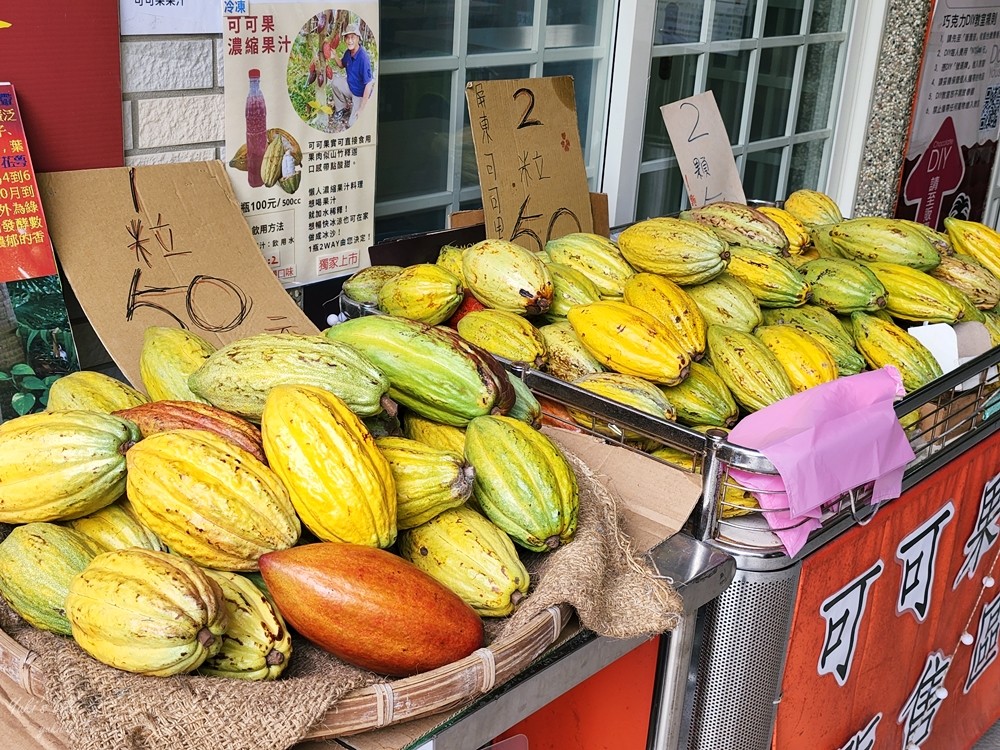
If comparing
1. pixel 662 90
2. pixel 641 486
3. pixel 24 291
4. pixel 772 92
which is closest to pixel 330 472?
pixel 641 486

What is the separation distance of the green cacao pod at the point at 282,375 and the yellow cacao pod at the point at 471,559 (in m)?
0.18

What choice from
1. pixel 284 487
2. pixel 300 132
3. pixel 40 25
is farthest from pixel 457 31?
pixel 284 487

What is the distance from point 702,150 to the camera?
2939 millimetres

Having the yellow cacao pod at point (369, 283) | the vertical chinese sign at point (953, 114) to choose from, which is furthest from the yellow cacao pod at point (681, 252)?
the vertical chinese sign at point (953, 114)

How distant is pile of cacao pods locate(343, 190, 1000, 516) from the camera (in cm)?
178

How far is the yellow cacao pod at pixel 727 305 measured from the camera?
1.99 metres

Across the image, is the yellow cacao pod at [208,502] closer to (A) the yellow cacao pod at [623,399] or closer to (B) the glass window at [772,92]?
(A) the yellow cacao pod at [623,399]

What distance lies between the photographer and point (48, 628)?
109cm

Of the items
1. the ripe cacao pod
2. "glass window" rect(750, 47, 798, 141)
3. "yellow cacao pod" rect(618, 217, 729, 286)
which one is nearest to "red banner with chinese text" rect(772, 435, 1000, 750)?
"yellow cacao pod" rect(618, 217, 729, 286)

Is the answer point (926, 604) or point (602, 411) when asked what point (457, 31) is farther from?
point (926, 604)

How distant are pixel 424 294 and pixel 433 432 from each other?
495mm

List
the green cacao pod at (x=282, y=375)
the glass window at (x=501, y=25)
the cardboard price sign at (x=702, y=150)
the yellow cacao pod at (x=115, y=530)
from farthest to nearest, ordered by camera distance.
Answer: the cardboard price sign at (x=702, y=150) → the glass window at (x=501, y=25) → the green cacao pod at (x=282, y=375) → the yellow cacao pod at (x=115, y=530)

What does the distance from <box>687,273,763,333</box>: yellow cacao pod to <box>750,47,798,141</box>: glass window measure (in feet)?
6.29

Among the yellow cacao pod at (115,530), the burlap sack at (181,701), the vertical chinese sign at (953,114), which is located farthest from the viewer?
the vertical chinese sign at (953,114)
